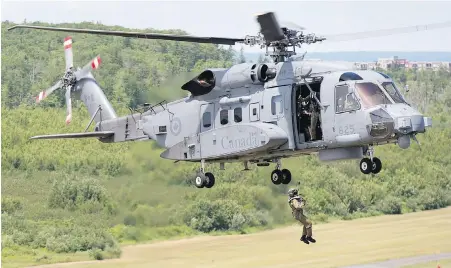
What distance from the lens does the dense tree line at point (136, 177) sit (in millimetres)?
40375

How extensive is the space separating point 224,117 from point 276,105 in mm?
1636

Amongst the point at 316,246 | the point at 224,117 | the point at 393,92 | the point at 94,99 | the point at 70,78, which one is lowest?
the point at 316,246

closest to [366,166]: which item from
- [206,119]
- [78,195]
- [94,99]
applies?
[206,119]

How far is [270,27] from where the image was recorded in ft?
75.6

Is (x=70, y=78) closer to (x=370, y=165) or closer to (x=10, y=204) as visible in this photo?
(x=370, y=165)

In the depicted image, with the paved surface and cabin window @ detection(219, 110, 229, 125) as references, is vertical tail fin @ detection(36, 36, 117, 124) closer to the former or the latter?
cabin window @ detection(219, 110, 229, 125)

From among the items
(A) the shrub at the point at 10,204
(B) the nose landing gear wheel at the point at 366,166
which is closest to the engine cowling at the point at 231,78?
(B) the nose landing gear wheel at the point at 366,166

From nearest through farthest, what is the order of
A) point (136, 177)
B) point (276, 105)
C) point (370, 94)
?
1. point (370, 94)
2. point (276, 105)
3. point (136, 177)

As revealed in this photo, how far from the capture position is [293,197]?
882 inches

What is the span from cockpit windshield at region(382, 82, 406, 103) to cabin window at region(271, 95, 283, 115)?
2.41 meters

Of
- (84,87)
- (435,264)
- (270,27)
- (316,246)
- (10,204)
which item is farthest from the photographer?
(435,264)

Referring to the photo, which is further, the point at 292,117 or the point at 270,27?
the point at 292,117

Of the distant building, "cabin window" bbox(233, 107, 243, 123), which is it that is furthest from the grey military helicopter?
the distant building

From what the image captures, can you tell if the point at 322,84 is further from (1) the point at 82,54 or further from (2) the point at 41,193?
(1) the point at 82,54
